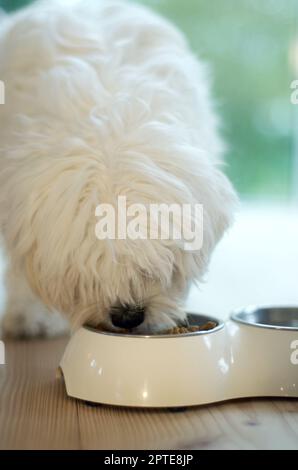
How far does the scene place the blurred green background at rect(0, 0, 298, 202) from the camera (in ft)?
17.8

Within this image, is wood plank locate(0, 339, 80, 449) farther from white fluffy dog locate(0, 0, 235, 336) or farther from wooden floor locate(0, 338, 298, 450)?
white fluffy dog locate(0, 0, 235, 336)

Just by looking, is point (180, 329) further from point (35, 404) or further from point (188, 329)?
point (35, 404)

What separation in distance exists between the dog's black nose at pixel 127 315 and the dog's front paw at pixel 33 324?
0.69 m

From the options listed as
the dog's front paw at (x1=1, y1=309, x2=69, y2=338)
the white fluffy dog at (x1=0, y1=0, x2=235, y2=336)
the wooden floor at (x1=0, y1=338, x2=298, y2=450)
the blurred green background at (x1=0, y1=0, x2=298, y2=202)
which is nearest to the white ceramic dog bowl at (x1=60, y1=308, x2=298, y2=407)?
the wooden floor at (x1=0, y1=338, x2=298, y2=450)

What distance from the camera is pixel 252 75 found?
591 cm

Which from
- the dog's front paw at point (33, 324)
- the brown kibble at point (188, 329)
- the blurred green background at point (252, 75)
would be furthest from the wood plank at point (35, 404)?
the blurred green background at point (252, 75)

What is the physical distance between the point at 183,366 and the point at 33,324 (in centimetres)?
94

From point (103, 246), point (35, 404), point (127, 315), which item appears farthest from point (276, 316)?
point (35, 404)

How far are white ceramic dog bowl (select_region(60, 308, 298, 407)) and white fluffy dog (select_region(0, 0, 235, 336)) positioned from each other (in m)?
0.14

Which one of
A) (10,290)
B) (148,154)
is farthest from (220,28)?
(148,154)

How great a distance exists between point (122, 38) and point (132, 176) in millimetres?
913

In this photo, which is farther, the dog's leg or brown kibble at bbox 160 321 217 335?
the dog's leg

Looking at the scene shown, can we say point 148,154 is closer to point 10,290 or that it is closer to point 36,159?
point 36,159

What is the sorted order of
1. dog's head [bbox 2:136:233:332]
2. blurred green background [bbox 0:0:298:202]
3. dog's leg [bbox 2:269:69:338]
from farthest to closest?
blurred green background [bbox 0:0:298:202], dog's leg [bbox 2:269:69:338], dog's head [bbox 2:136:233:332]
